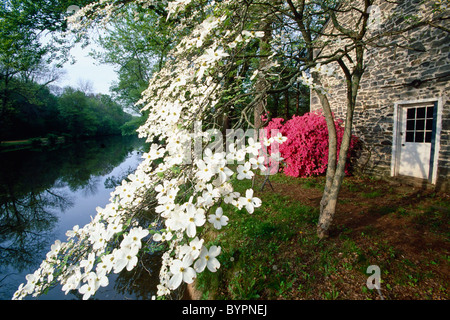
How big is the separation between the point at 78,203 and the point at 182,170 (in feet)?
29.3

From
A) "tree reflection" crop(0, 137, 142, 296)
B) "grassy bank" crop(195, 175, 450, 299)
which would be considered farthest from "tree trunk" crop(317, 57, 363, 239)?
"tree reflection" crop(0, 137, 142, 296)

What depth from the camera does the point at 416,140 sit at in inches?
204

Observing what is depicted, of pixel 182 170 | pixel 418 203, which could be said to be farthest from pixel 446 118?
pixel 182 170

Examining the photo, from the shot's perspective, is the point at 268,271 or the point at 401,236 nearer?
the point at 268,271

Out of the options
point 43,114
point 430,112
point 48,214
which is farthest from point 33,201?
point 43,114

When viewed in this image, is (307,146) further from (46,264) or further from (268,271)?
(46,264)

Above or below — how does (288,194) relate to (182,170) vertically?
below

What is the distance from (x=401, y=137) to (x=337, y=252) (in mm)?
4878

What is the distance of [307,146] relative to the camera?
622 cm

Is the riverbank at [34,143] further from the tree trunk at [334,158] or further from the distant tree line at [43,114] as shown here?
the tree trunk at [334,158]

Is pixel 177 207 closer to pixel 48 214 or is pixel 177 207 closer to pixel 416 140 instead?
pixel 416 140

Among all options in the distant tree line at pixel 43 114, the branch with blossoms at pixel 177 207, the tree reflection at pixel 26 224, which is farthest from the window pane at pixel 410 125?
the distant tree line at pixel 43 114

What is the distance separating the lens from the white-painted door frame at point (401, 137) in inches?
181
